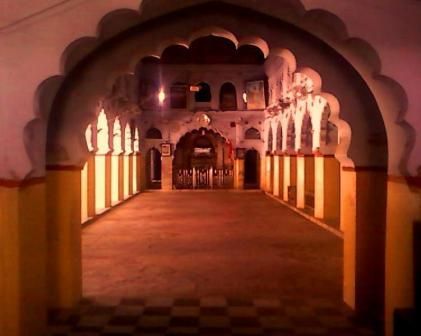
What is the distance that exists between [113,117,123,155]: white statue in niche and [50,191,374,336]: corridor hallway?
16.3 feet

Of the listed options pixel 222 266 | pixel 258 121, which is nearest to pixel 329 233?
pixel 222 266

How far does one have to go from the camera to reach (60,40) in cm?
501

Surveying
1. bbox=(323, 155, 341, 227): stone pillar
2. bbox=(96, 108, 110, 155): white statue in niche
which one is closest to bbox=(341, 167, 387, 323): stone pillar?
bbox=(323, 155, 341, 227): stone pillar

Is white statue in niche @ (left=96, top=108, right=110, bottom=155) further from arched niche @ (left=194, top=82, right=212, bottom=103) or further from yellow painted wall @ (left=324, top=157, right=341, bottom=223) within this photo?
arched niche @ (left=194, top=82, right=212, bottom=103)

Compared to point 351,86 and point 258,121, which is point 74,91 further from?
point 258,121

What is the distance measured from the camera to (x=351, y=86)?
22.1 feet

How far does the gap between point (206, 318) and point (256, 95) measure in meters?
21.6

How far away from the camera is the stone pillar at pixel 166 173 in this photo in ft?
93.2

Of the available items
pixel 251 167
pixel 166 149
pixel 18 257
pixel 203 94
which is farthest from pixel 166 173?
pixel 18 257

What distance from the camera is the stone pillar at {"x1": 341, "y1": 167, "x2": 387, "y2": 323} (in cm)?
673

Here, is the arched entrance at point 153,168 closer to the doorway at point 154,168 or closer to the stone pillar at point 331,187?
the doorway at point 154,168

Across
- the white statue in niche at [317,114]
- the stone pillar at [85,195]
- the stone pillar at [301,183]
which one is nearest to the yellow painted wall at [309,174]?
the stone pillar at [301,183]

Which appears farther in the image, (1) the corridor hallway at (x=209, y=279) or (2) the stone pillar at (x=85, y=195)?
(2) the stone pillar at (x=85, y=195)

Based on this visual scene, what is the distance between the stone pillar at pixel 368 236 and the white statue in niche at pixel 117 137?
1518 centimetres
